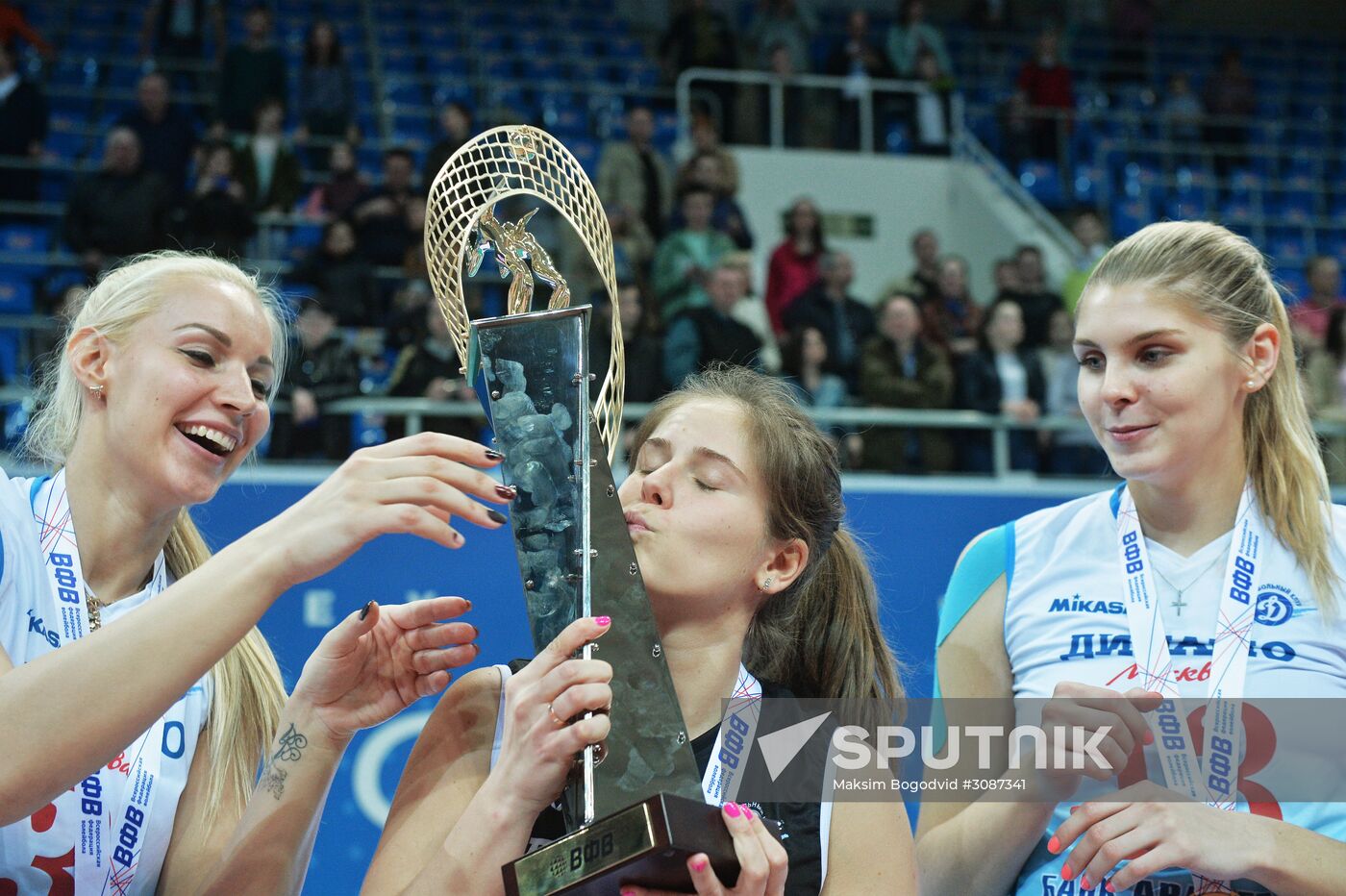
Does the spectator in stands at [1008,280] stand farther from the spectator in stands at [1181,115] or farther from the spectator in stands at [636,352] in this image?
the spectator in stands at [1181,115]

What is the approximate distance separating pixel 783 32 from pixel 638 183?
3224mm

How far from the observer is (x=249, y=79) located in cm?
817

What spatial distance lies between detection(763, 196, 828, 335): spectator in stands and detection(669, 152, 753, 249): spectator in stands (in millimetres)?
242

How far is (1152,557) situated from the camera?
90.0 inches

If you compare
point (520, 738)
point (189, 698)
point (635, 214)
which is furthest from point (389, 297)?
point (520, 738)

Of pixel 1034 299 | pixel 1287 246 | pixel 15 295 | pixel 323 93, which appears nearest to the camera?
pixel 15 295

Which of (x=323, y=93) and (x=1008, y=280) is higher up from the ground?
(x=323, y=93)

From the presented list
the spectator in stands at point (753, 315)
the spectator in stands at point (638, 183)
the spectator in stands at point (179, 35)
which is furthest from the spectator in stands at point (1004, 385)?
the spectator in stands at point (179, 35)

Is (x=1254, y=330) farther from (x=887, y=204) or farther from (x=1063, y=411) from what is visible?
(x=887, y=204)

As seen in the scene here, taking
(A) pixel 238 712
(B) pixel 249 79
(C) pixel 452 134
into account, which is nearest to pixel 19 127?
(B) pixel 249 79

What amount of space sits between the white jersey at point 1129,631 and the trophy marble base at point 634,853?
31.7 inches

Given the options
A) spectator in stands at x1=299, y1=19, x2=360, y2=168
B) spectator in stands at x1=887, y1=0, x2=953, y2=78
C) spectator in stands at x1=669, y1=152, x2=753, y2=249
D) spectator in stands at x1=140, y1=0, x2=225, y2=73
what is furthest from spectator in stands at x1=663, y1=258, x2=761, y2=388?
spectator in stands at x1=887, y1=0, x2=953, y2=78

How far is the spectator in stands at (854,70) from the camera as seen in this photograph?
1014cm

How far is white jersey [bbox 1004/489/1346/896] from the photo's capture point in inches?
83.5
